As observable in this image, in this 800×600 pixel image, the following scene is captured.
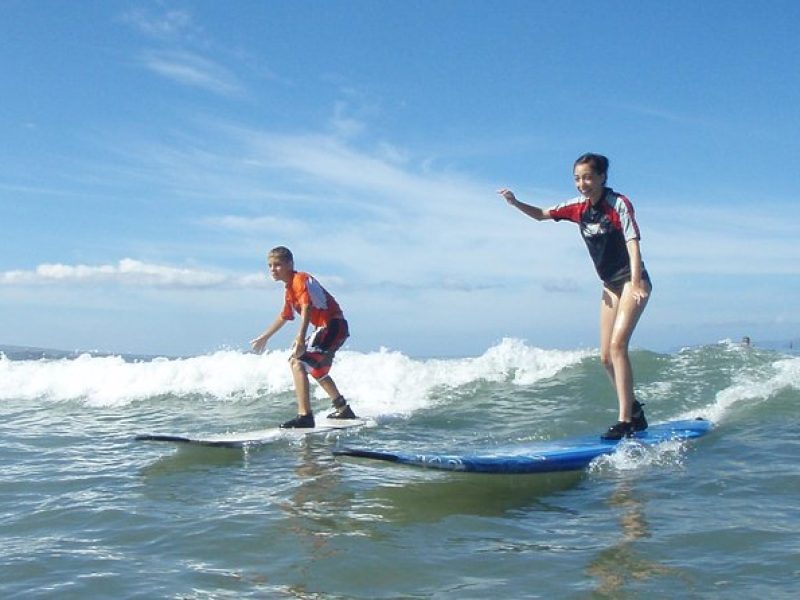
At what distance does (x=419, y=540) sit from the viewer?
4207 millimetres

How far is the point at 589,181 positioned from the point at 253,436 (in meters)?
3.69

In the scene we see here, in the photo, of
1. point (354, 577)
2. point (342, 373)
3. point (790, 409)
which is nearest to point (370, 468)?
point (354, 577)

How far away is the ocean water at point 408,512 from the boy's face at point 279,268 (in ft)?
5.62

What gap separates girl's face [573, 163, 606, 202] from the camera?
6.07 m

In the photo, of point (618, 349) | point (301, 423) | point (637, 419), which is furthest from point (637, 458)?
point (301, 423)

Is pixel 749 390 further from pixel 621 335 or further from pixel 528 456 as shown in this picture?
pixel 528 456

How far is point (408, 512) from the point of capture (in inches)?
188

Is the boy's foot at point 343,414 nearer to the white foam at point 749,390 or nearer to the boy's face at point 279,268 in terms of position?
the boy's face at point 279,268

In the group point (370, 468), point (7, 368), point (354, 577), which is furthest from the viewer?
point (7, 368)

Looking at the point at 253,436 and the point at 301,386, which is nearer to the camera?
the point at 253,436

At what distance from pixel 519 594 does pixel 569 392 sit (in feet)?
24.6

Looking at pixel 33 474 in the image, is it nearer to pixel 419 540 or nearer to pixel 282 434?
pixel 282 434

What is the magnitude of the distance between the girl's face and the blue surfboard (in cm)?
192

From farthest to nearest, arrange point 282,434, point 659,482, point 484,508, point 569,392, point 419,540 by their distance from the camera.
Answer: point 569,392 < point 282,434 < point 659,482 < point 484,508 < point 419,540
